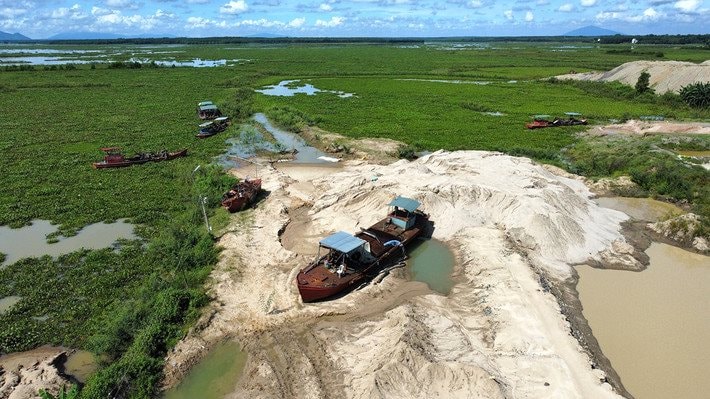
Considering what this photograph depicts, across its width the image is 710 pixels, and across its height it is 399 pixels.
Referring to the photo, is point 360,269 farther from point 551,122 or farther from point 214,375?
point 551,122

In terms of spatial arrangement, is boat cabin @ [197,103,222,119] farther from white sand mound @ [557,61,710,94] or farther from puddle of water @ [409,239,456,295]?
white sand mound @ [557,61,710,94]

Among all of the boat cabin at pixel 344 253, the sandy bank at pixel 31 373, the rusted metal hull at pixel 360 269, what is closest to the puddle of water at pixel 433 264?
the rusted metal hull at pixel 360 269

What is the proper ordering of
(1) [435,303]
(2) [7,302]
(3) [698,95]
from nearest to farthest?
(1) [435,303] < (2) [7,302] < (3) [698,95]

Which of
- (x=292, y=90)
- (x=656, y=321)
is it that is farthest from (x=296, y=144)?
(x=292, y=90)

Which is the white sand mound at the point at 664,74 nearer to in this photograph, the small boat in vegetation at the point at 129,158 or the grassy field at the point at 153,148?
the grassy field at the point at 153,148

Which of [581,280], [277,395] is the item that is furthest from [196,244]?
[581,280]

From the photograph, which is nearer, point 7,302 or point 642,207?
point 7,302
